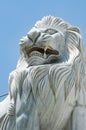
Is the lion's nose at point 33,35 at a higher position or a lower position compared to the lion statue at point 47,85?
higher

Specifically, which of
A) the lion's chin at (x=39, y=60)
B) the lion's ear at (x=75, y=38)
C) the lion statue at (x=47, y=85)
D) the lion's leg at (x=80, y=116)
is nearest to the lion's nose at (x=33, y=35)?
the lion statue at (x=47, y=85)

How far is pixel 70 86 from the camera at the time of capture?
21.6ft

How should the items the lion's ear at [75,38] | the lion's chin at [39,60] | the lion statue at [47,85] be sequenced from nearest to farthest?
the lion statue at [47,85], the lion's chin at [39,60], the lion's ear at [75,38]

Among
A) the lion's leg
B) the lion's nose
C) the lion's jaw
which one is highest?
the lion's nose

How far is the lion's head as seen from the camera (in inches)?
267

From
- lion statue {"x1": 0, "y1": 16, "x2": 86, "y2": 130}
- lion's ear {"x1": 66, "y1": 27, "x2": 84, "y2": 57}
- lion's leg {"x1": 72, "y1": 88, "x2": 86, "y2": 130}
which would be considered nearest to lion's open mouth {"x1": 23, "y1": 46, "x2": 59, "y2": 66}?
lion statue {"x1": 0, "y1": 16, "x2": 86, "y2": 130}

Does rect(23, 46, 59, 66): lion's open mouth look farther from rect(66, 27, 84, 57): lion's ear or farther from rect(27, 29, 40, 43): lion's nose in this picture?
rect(66, 27, 84, 57): lion's ear

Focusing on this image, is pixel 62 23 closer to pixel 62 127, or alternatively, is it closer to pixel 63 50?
pixel 63 50

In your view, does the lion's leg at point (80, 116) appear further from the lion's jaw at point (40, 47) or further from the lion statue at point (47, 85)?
the lion's jaw at point (40, 47)

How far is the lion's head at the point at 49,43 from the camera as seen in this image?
679 centimetres

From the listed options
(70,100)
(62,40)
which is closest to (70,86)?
(70,100)

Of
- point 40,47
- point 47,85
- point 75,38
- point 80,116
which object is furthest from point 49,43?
point 80,116

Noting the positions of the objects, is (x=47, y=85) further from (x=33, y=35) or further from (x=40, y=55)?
(x=33, y=35)

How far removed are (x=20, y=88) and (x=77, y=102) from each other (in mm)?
605
